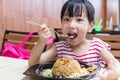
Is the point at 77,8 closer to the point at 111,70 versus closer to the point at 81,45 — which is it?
the point at 81,45

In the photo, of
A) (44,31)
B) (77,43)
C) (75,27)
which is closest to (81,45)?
(77,43)

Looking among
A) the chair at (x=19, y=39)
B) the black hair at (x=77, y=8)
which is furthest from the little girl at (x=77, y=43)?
the chair at (x=19, y=39)

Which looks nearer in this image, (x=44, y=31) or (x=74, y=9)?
(x=44, y=31)

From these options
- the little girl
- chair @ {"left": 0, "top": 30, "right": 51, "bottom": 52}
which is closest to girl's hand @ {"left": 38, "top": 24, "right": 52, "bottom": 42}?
the little girl

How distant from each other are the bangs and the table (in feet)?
1.03

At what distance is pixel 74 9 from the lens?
1.05 meters

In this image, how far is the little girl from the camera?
3.30 feet

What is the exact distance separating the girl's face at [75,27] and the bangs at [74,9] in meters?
0.02

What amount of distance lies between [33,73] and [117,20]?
4.49 metres

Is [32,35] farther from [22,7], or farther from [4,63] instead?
[22,7]

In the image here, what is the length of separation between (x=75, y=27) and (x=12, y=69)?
328mm

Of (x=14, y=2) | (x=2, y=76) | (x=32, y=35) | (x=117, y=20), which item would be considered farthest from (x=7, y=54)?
(x=117, y=20)

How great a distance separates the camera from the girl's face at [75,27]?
101 centimetres

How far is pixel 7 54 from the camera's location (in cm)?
149
